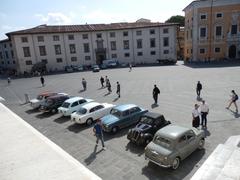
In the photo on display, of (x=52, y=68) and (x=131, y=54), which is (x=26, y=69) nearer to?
(x=52, y=68)

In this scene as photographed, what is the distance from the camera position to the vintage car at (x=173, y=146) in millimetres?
7629

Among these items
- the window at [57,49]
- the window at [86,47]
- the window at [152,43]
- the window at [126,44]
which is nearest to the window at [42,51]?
the window at [57,49]

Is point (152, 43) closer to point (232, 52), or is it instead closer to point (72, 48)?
point (232, 52)

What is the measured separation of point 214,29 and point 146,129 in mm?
43767

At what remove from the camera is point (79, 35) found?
50.1 m

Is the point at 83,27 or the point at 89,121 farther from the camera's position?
the point at 83,27

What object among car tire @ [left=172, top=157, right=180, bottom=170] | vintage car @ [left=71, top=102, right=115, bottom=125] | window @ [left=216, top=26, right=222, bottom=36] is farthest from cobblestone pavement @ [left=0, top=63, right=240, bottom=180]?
window @ [left=216, top=26, right=222, bottom=36]

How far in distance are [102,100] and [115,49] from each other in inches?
1375

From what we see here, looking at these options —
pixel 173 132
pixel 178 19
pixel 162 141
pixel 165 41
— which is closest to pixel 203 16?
pixel 165 41

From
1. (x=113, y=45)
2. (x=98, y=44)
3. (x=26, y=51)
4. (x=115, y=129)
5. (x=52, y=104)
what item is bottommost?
(x=115, y=129)

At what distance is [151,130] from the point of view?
9.96 metres

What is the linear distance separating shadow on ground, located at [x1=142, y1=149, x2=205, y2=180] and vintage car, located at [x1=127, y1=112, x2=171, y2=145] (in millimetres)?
1430

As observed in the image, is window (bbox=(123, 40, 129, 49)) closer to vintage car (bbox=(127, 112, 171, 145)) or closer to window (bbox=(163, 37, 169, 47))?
window (bbox=(163, 37, 169, 47))

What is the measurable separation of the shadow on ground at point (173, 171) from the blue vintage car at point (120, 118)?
371cm
